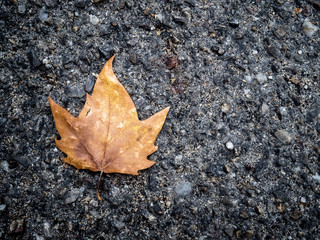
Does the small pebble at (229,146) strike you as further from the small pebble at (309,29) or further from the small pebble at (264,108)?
the small pebble at (309,29)

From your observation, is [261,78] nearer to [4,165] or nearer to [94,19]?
[94,19]

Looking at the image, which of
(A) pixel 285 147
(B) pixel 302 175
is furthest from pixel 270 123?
(B) pixel 302 175

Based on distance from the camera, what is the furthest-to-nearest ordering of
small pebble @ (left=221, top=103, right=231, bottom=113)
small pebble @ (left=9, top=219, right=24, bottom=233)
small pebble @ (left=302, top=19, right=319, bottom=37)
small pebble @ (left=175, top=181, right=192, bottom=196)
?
small pebble @ (left=302, top=19, right=319, bottom=37) → small pebble @ (left=221, top=103, right=231, bottom=113) → small pebble @ (left=175, top=181, right=192, bottom=196) → small pebble @ (left=9, top=219, right=24, bottom=233)

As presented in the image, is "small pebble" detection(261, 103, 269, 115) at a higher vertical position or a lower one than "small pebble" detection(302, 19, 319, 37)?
lower

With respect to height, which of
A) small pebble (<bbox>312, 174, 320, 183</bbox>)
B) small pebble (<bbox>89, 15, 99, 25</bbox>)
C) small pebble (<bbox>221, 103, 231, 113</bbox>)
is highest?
small pebble (<bbox>89, 15, 99, 25</bbox>)

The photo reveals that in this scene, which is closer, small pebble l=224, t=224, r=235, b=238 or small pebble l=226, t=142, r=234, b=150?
small pebble l=224, t=224, r=235, b=238

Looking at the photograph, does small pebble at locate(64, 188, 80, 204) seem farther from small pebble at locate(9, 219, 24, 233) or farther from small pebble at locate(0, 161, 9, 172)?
small pebble at locate(0, 161, 9, 172)

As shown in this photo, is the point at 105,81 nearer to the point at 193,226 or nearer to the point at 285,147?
the point at 193,226

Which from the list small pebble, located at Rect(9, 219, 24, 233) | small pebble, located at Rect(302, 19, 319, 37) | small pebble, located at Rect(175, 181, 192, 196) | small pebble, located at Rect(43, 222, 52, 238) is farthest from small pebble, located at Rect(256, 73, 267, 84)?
small pebble, located at Rect(9, 219, 24, 233)
